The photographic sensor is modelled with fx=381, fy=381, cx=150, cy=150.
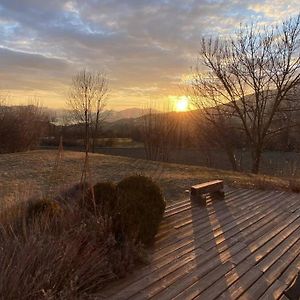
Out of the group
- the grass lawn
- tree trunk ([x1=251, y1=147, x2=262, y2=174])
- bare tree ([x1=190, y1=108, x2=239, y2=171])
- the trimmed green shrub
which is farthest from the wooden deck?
bare tree ([x1=190, y1=108, x2=239, y2=171])

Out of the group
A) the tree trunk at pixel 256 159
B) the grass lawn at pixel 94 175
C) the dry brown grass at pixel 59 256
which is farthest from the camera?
the tree trunk at pixel 256 159

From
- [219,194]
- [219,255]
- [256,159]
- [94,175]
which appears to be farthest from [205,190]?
[256,159]

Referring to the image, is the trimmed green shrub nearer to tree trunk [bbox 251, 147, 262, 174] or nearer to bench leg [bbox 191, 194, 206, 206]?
bench leg [bbox 191, 194, 206, 206]

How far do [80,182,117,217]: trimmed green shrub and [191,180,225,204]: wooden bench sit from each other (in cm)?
207

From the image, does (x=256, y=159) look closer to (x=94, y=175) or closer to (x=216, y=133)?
(x=216, y=133)

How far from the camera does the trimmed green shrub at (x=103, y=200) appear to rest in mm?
3951

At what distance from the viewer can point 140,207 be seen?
13.3ft

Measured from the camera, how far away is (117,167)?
429 inches

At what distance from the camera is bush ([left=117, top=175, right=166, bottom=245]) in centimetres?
383

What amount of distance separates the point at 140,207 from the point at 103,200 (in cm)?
43

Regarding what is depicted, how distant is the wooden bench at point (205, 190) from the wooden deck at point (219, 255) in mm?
163

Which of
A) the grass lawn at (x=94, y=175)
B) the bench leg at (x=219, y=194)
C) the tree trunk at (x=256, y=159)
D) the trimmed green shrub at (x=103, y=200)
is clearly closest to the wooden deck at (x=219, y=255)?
the bench leg at (x=219, y=194)

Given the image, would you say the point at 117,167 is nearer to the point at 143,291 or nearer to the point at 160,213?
the point at 160,213

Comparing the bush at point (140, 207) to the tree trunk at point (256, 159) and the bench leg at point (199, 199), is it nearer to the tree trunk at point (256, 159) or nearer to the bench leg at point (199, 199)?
Result: the bench leg at point (199, 199)
